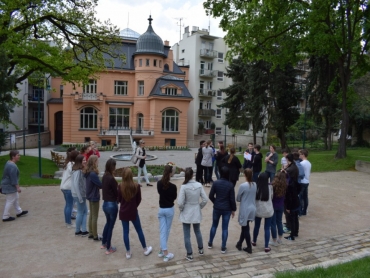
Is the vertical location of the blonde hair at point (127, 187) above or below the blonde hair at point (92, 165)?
below

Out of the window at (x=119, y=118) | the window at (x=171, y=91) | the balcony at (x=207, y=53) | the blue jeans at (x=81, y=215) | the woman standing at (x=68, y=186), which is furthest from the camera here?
the balcony at (x=207, y=53)

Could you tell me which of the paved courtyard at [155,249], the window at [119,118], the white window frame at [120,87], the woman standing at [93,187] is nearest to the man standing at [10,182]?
the paved courtyard at [155,249]

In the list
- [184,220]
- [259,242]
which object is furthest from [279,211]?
[184,220]

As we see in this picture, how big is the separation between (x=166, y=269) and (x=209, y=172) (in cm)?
717

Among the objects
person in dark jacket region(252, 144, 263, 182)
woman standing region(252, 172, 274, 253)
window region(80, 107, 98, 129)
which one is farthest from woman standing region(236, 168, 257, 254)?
window region(80, 107, 98, 129)

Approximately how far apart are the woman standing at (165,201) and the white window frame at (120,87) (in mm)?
35442

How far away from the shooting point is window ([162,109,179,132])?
126ft

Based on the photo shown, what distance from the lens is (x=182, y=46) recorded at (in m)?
49.1

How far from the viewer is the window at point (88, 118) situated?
3719cm

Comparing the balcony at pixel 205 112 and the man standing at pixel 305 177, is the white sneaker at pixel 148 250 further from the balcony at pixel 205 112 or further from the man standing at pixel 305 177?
the balcony at pixel 205 112

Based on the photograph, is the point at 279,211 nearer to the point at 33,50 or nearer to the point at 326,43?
the point at 326,43

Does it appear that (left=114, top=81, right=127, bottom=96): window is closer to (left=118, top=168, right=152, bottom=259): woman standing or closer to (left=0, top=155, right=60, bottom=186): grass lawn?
(left=0, top=155, right=60, bottom=186): grass lawn

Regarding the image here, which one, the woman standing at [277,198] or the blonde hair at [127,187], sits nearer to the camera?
the blonde hair at [127,187]

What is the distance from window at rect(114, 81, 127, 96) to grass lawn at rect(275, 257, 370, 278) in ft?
121
